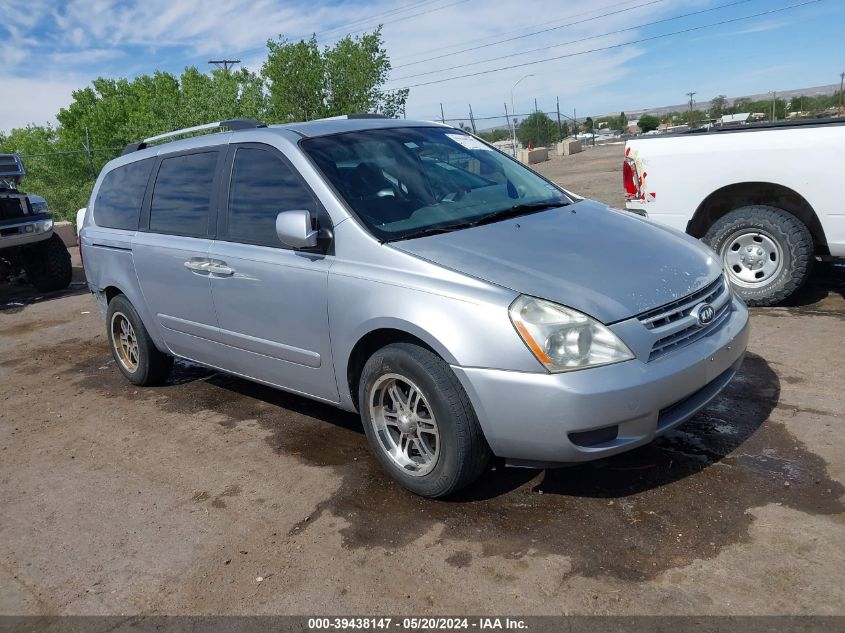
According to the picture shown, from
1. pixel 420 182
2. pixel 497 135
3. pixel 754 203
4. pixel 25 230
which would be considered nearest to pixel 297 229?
pixel 420 182

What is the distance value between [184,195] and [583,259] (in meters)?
2.74

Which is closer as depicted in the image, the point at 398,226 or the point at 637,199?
the point at 398,226

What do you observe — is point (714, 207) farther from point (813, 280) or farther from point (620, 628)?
point (620, 628)

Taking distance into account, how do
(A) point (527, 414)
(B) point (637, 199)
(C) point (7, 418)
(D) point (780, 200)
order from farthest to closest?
(B) point (637, 199) → (D) point (780, 200) → (C) point (7, 418) → (A) point (527, 414)

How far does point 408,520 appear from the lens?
11.2ft

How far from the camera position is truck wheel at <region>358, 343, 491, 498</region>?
3.23 m

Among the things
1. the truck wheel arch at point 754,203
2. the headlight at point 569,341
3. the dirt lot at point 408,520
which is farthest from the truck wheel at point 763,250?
the headlight at point 569,341

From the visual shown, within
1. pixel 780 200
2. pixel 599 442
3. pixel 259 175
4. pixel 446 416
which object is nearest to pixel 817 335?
pixel 780 200

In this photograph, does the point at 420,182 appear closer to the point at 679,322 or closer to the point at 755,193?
the point at 679,322

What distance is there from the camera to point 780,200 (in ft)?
20.5

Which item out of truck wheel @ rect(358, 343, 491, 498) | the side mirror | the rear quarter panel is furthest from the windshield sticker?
the rear quarter panel

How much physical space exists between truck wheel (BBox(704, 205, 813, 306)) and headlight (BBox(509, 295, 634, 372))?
3496 mm

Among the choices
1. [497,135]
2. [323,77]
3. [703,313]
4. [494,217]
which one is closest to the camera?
[703,313]

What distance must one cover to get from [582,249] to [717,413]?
1442 mm
